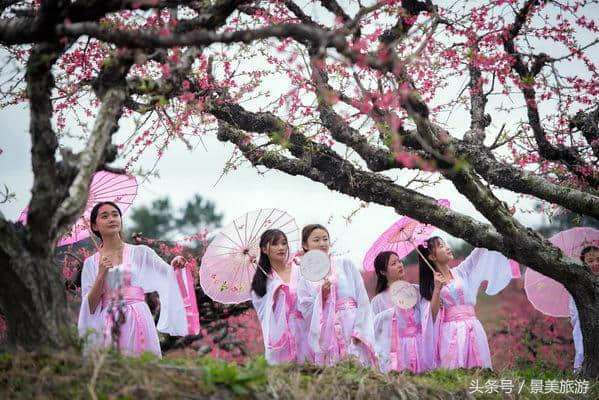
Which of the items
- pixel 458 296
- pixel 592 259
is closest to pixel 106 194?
pixel 458 296

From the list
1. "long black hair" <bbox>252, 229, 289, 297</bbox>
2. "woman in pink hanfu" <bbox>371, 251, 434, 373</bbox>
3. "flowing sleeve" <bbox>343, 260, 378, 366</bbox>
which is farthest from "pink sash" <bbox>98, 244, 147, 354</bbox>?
"woman in pink hanfu" <bbox>371, 251, 434, 373</bbox>

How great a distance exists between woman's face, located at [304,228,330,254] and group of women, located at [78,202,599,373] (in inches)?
0.4

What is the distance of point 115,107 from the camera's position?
13.6 feet

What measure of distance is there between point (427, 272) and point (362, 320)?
1233mm

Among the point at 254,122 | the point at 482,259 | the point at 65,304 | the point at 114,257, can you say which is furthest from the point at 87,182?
the point at 482,259

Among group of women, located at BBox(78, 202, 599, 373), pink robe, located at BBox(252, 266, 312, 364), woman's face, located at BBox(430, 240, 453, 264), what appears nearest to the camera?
group of women, located at BBox(78, 202, 599, 373)

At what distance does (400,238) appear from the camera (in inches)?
287

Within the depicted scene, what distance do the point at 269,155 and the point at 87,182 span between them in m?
2.56

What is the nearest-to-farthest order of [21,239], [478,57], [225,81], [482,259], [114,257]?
[21,239] < [478,57] < [114,257] < [225,81] < [482,259]

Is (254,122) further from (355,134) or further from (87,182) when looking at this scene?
(87,182)

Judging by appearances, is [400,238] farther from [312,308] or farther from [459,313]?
[312,308]

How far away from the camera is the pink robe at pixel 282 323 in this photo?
20.9ft

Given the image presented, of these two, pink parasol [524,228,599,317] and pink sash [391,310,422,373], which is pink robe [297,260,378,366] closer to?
pink sash [391,310,422,373]

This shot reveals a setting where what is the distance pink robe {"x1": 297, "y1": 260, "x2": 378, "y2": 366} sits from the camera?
6164 mm
